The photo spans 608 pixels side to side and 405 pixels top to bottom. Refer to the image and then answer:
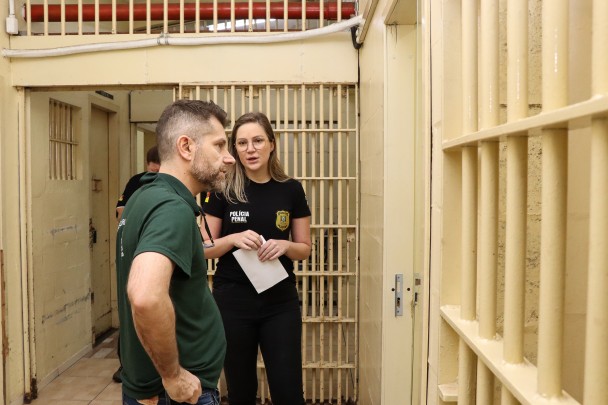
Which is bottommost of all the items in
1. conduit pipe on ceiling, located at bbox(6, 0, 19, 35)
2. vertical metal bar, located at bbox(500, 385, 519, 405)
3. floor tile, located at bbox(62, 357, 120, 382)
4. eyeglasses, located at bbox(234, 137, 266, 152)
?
floor tile, located at bbox(62, 357, 120, 382)

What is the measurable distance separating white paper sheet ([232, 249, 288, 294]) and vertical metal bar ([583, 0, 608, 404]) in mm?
1598

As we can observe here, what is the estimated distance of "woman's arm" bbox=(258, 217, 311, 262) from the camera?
2.07 m

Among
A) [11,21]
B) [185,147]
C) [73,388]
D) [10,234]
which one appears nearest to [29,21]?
[11,21]

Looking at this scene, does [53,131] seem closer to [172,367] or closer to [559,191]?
[172,367]

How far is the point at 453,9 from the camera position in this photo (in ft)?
3.35

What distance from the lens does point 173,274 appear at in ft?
4.38

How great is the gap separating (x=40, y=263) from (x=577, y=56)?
3495 millimetres

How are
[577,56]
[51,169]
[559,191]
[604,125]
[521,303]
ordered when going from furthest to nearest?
1. [51,169]
2. [577,56]
3. [521,303]
4. [559,191]
5. [604,125]

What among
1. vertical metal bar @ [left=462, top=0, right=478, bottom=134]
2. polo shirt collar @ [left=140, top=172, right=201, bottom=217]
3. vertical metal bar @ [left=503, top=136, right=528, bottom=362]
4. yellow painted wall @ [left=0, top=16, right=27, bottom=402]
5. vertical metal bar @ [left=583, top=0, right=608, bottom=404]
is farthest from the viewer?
yellow painted wall @ [left=0, top=16, right=27, bottom=402]

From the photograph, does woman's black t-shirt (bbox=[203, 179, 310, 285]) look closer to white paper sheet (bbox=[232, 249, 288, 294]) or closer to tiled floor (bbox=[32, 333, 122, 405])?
white paper sheet (bbox=[232, 249, 288, 294])

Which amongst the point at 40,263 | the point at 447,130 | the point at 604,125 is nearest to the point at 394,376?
the point at 447,130

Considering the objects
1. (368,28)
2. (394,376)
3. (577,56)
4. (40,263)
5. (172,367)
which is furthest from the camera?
(40,263)

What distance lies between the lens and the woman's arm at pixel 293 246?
2066mm

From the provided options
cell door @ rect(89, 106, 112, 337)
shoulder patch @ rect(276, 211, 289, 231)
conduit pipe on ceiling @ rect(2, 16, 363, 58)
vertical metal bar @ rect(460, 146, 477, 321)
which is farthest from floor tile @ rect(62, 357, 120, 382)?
vertical metal bar @ rect(460, 146, 477, 321)
